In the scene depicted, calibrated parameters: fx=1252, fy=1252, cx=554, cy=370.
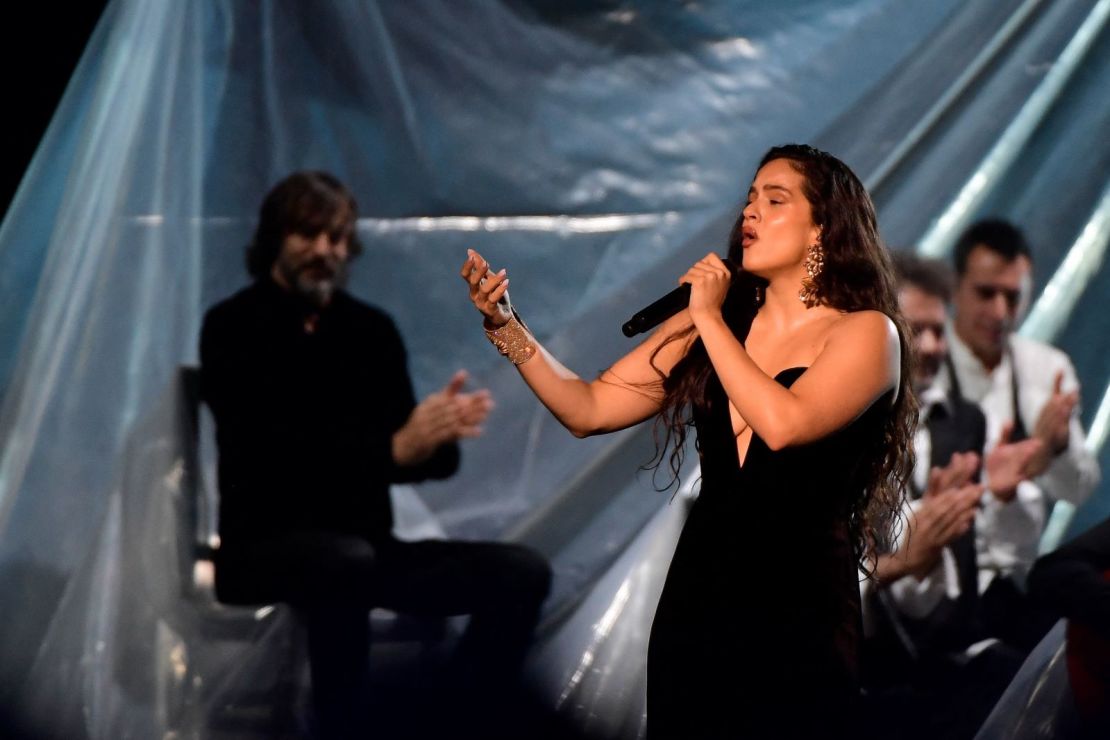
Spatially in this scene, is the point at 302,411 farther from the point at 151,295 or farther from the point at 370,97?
the point at 370,97

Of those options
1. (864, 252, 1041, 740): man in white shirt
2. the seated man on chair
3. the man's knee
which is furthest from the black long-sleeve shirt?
(864, 252, 1041, 740): man in white shirt

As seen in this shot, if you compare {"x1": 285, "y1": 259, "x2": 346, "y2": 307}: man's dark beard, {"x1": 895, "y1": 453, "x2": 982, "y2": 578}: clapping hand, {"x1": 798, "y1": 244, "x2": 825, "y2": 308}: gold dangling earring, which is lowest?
{"x1": 895, "y1": 453, "x2": 982, "y2": 578}: clapping hand

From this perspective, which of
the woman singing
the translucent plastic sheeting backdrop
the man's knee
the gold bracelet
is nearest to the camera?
the woman singing

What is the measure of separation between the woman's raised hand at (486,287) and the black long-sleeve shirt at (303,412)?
32.9 inches

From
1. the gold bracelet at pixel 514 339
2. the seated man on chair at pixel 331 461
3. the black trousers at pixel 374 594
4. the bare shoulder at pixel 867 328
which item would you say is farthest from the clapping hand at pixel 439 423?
the bare shoulder at pixel 867 328

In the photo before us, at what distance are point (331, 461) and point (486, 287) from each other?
0.87m

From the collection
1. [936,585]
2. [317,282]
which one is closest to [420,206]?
[317,282]

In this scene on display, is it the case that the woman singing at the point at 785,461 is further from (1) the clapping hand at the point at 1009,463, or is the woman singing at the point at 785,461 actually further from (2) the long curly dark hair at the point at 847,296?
(1) the clapping hand at the point at 1009,463

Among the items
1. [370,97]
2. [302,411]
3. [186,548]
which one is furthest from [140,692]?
[370,97]

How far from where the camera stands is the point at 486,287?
137 centimetres

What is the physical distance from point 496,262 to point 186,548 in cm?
72

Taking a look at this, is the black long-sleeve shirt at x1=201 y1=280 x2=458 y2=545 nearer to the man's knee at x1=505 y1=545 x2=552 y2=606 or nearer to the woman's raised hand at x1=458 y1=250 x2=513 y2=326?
the man's knee at x1=505 y1=545 x2=552 y2=606

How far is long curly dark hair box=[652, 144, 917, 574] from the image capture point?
1.34m

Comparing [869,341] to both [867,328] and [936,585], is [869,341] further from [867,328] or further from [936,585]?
[936,585]
